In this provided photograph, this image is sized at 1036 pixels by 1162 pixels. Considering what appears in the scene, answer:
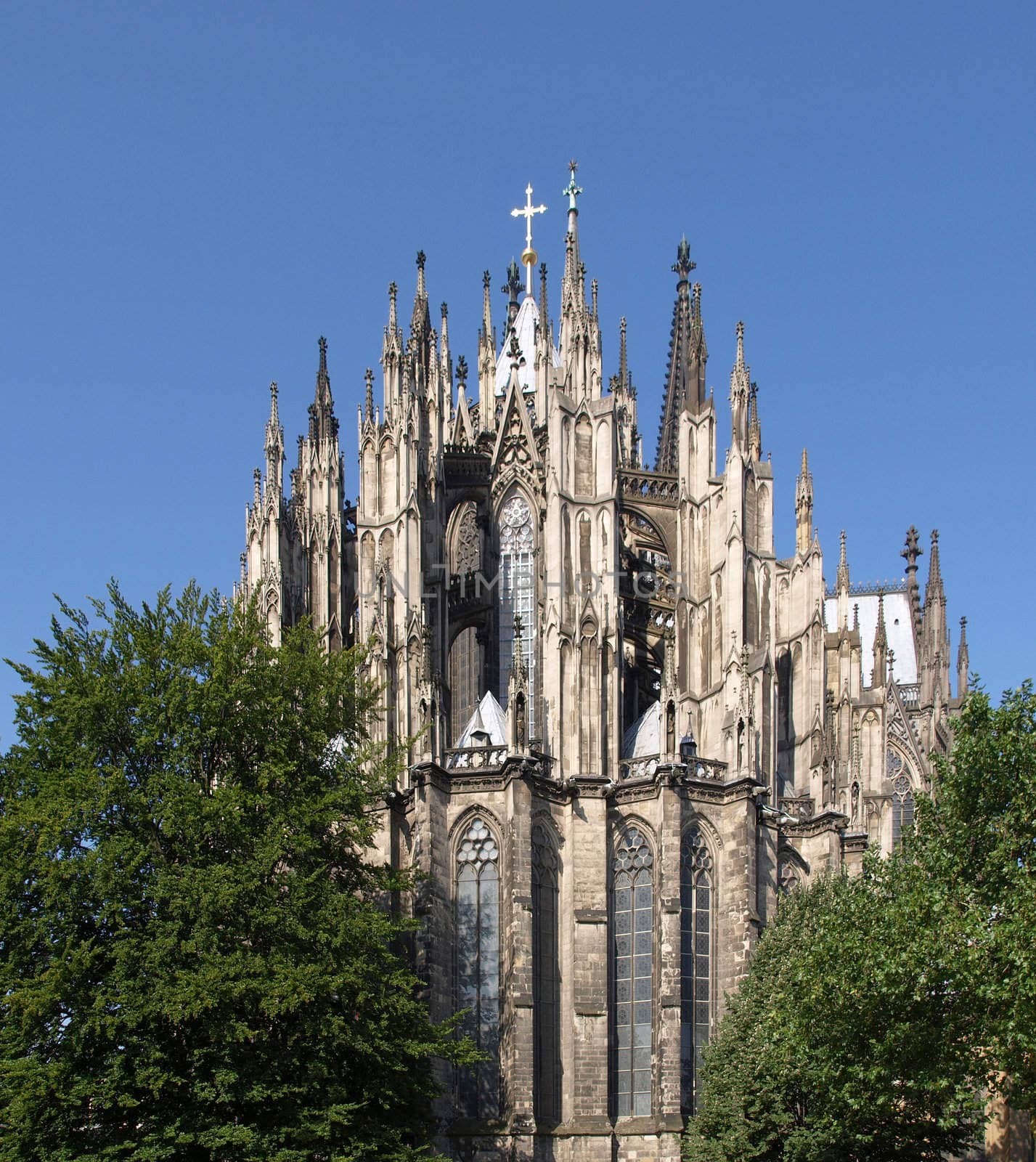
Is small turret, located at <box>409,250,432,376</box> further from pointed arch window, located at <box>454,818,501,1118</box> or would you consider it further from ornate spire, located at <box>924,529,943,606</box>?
ornate spire, located at <box>924,529,943,606</box>

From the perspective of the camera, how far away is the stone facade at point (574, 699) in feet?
172

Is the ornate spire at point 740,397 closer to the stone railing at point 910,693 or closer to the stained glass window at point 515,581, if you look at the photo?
the stained glass window at point 515,581

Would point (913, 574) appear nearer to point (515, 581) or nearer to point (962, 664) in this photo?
point (962, 664)

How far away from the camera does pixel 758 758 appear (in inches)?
2238

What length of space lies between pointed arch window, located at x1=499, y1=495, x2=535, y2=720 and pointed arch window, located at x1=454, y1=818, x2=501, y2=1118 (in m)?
9.00

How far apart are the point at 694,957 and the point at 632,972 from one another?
187cm

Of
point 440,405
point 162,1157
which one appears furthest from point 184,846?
point 440,405

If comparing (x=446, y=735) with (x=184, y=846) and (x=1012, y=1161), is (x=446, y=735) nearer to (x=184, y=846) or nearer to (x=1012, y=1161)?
(x=184, y=846)

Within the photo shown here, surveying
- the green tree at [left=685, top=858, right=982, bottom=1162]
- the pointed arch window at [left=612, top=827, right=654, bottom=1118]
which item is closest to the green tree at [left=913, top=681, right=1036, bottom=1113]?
the green tree at [left=685, top=858, right=982, bottom=1162]

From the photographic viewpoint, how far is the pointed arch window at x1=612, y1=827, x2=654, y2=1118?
53.0 meters

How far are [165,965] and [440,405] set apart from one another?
97.2 feet

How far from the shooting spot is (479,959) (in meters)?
53.0

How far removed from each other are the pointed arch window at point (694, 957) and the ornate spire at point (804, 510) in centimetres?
1259

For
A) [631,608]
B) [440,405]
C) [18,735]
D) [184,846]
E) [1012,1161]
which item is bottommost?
[1012,1161]
